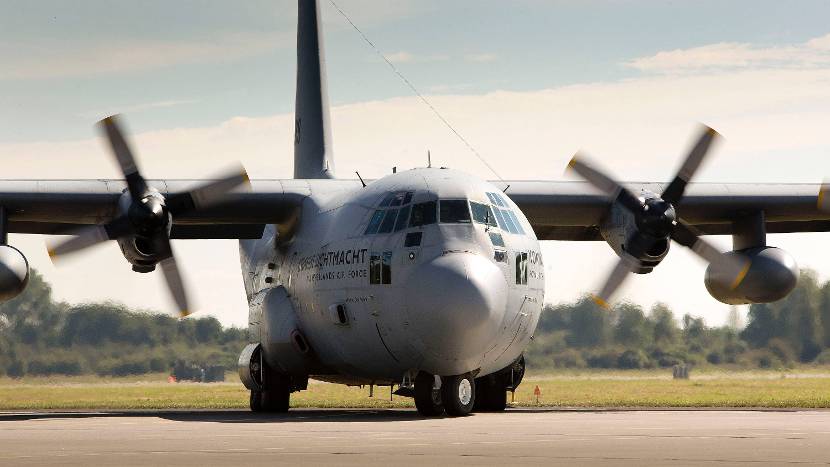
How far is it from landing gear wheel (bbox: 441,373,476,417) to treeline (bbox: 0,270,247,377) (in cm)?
1895

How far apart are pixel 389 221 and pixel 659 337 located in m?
22.6

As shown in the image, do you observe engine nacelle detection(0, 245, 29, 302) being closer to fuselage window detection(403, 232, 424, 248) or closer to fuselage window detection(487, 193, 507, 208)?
fuselage window detection(403, 232, 424, 248)

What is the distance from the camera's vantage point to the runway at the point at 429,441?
34.4 ft

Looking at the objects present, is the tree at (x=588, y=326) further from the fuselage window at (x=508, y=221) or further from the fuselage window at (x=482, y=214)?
the fuselage window at (x=482, y=214)

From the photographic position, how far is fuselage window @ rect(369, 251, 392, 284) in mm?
18656

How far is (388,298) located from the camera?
18.6 meters

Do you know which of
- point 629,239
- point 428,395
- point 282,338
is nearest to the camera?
point 428,395

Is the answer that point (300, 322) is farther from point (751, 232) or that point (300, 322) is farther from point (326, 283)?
point (751, 232)

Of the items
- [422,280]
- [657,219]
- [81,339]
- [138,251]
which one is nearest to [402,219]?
[422,280]

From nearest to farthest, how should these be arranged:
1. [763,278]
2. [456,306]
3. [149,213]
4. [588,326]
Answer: [456,306] → [149,213] → [763,278] → [588,326]

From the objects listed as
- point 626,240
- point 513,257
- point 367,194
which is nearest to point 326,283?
point 367,194

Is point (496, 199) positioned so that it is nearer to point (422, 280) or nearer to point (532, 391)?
point (422, 280)

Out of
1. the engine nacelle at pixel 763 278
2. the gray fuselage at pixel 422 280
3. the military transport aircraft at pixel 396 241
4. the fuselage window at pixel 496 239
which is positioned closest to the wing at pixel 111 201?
the military transport aircraft at pixel 396 241

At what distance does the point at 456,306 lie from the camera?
17.4 meters
